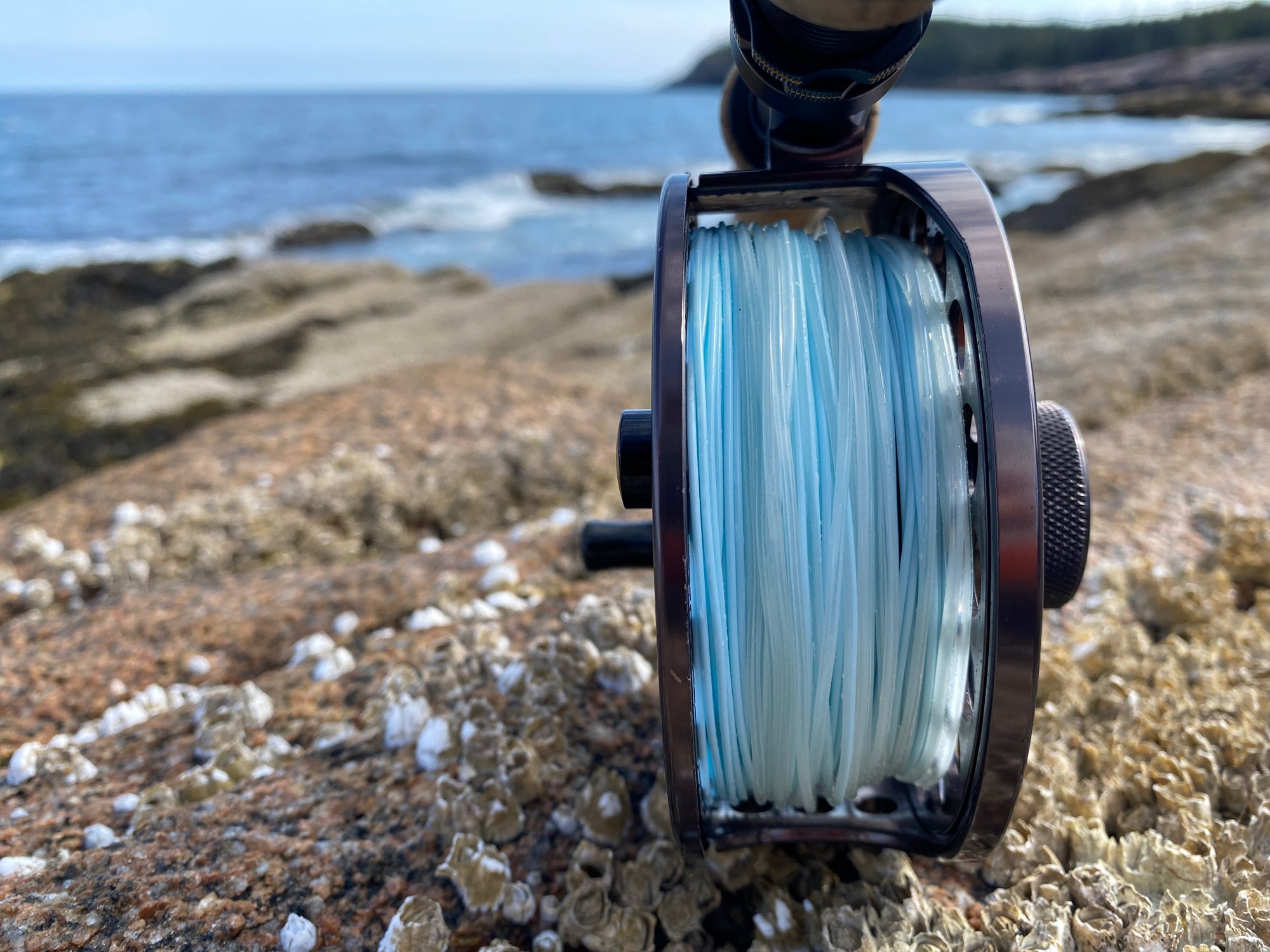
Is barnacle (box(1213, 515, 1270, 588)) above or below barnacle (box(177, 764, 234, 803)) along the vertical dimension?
above

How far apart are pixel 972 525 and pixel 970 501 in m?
0.04

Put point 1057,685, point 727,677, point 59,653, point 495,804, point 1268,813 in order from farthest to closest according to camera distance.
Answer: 1. point 59,653
2. point 1057,685
3. point 495,804
4. point 1268,813
5. point 727,677

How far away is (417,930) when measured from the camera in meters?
1.47

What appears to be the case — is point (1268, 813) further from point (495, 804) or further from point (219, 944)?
point (219, 944)

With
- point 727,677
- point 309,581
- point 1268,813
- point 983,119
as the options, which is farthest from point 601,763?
point 983,119

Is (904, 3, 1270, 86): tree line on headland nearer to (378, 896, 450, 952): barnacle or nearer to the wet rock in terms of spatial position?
the wet rock

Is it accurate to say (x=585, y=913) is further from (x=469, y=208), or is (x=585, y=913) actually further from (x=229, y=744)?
(x=469, y=208)

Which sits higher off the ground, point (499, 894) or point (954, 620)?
point (954, 620)

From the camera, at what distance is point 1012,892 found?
5.06 ft

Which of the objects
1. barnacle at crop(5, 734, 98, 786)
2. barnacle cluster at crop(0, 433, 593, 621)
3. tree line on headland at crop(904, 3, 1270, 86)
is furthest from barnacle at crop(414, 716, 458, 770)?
tree line on headland at crop(904, 3, 1270, 86)

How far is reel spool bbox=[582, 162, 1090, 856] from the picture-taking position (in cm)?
119

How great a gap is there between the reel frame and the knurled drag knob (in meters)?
0.18

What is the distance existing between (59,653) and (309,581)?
2.40 ft

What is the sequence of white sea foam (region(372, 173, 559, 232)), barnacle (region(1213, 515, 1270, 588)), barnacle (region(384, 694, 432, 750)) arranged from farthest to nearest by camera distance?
white sea foam (region(372, 173, 559, 232))
barnacle (region(1213, 515, 1270, 588))
barnacle (region(384, 694, 432, 750))
